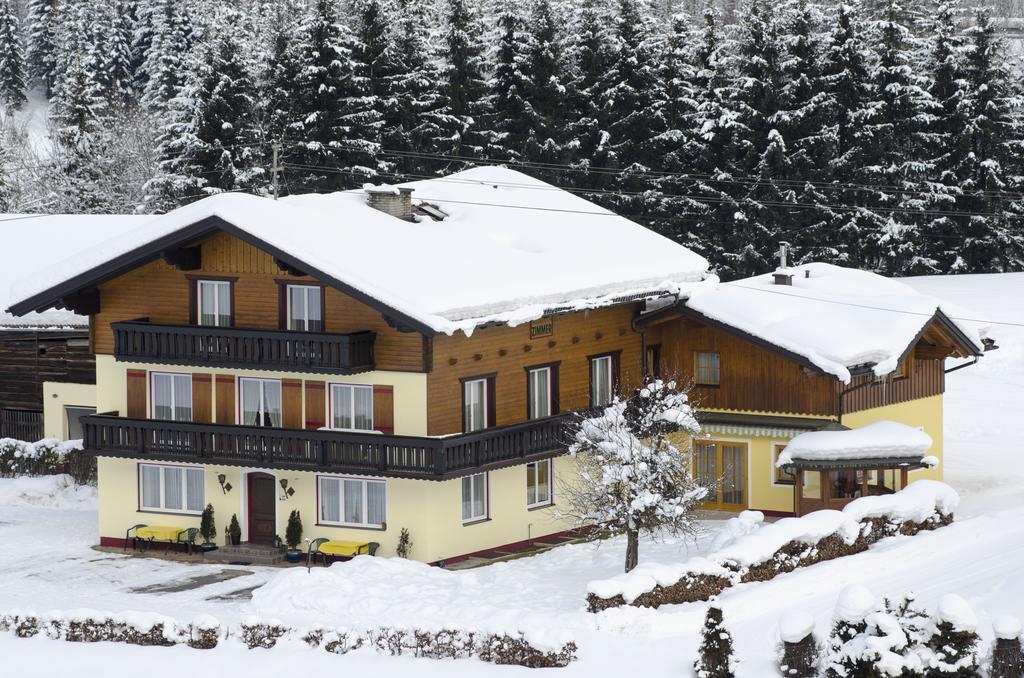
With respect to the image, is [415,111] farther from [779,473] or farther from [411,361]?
[411,361]

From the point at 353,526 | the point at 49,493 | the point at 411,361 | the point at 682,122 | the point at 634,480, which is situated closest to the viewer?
the point at 634,480

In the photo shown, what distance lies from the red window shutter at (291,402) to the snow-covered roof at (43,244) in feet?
39.2

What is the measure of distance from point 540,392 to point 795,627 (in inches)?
616

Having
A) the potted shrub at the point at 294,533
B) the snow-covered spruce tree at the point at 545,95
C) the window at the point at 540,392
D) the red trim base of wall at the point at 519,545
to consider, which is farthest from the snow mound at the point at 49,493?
the snow-covered spruce tree at the point at 545,95

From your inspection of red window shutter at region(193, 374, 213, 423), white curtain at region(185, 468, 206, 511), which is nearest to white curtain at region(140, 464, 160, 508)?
white curtain at region(185, 468, 206, 511)

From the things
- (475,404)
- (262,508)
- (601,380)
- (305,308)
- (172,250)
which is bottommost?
(262,508)

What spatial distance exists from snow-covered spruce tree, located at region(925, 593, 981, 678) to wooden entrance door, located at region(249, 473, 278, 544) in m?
18.9

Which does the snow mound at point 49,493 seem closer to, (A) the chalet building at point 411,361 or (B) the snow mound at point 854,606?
(A) the chalet building at point 411,361

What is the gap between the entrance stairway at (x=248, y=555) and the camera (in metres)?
38.8

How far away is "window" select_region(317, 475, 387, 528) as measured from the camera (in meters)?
38.6

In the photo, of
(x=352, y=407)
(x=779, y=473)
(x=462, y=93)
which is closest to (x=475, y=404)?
(x=352, y=407)

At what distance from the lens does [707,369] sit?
43812mm

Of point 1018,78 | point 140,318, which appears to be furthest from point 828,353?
point 1018,78

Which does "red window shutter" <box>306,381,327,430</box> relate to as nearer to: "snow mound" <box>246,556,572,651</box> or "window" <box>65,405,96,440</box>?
"snow mound" <box>246,556,572,651</box>
